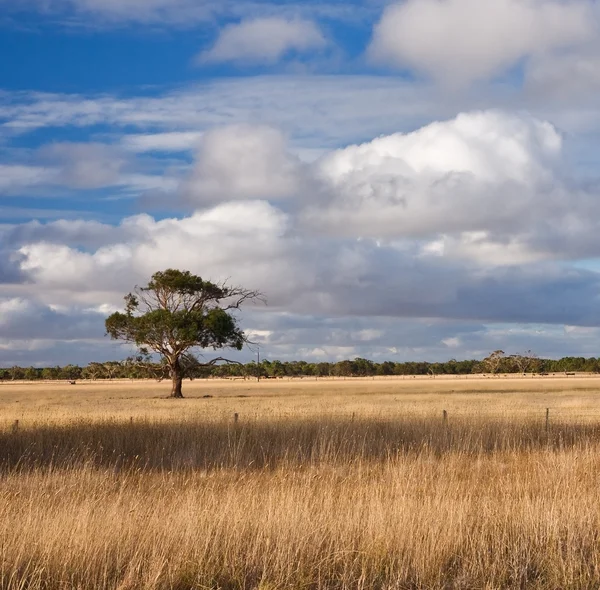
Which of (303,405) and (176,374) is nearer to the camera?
(303,405)

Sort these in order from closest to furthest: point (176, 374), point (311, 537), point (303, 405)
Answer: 1. point (311, 537)
2. point (303, 405)
3. point (176, 374)

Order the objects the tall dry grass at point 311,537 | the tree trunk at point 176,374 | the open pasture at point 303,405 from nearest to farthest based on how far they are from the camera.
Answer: the tall dry grass at point 311,537, the open pasture at point 303,405, the tree trunk at point 176,374

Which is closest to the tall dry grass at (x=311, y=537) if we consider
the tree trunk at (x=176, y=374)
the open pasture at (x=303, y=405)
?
the open pasture at (x=303, y=405)

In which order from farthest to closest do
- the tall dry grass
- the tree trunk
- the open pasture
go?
1. the tree trunk
2. the open pasture
3. the tall dry grass

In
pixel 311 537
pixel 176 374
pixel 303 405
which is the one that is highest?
pixel 176 374

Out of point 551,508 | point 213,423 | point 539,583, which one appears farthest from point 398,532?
point 213,423

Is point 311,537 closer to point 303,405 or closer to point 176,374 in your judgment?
point 303,405

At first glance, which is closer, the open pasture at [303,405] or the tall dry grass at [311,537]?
the tall dry grass at [311,537]

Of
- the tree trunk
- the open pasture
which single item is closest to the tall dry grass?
the open pasture

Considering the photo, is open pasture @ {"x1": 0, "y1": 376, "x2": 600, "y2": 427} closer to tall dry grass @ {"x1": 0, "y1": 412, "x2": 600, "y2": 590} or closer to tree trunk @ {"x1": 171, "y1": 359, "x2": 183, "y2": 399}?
tree trunk @ {"x1": 171, "y1": 359, "x2": 183, "y2": 399}

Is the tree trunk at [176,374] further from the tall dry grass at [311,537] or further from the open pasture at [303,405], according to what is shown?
the tall dry grass at [311,537]

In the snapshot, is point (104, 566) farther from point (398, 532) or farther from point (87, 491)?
point (87, 491)

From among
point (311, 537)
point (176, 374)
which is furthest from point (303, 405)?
point (311, 537)

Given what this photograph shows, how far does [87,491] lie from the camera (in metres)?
14.6
